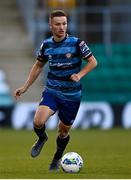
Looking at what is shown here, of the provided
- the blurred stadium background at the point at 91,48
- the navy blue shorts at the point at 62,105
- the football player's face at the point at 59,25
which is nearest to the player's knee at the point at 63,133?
the navy blue shorts at the point at 62,105

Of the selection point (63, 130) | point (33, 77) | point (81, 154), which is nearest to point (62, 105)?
point (63, 130)

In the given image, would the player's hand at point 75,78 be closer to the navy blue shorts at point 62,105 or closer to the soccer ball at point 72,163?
the navy blue shorts at point 62,105

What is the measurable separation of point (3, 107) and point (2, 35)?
436 cm

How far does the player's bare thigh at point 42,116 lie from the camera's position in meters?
11.8

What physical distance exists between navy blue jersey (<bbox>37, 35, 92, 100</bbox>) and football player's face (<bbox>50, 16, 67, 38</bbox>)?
20 centimetres

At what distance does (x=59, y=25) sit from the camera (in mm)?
11844

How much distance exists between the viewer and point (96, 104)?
25219 millimetres

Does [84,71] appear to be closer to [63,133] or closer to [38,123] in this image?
[38,123]

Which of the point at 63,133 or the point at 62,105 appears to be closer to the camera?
the point at 62,105

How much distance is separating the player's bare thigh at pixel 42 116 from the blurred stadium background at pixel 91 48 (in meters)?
12.7

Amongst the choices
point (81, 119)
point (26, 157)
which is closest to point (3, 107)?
point (81, 119)

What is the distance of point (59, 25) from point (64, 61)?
56 centimetres

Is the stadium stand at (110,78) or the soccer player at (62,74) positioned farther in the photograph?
the stadium stand at (110,78)

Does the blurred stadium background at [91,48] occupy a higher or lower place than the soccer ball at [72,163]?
lower
